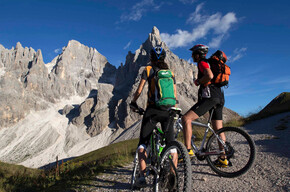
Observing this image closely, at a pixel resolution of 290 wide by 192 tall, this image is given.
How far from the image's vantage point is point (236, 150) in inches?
211

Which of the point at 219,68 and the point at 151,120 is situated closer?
the point at 151,120

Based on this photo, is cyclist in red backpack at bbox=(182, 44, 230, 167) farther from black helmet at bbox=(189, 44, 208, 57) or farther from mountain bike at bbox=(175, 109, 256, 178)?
mountain bike at bbox=(175, 109, 256, 178)

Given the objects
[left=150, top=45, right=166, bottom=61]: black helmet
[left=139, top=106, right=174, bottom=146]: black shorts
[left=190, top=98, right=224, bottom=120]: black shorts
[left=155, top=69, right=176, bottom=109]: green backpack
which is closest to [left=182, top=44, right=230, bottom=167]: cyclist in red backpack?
[left=190, top=98, right=224, bottom=120]: black shorts

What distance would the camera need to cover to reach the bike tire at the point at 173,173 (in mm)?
3416

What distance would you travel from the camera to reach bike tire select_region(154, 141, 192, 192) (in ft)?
11.2

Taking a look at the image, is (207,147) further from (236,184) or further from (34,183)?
(34,183)

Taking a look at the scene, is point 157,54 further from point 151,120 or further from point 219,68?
point 219,68

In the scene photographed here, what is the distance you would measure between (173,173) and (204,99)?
2.57 meters

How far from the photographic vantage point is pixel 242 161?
5.22m

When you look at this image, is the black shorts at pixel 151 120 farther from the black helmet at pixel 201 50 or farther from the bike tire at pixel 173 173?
the black helmet at pixel 201 50

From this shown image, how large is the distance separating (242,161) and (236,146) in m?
0.48

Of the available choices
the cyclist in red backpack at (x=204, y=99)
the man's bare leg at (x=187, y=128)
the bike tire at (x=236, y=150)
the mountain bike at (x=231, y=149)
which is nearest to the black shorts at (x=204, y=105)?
the cyclist in red backpack at (x=204, y=99)

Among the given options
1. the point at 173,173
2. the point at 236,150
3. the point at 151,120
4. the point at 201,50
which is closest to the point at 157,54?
the point at 201,50

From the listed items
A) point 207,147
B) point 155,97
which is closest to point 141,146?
point 155,97
